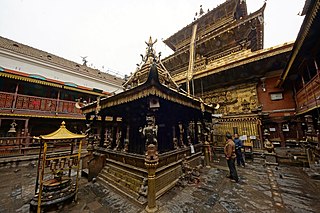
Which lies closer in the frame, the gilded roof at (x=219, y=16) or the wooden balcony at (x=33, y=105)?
the wooden balcony at (x=33, y=105)

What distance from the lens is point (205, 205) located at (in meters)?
3.73

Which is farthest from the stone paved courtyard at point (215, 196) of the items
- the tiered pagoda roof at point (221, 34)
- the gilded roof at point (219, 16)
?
the gilded roof at point (219, 16)

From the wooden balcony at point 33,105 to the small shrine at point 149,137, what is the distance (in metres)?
9.15

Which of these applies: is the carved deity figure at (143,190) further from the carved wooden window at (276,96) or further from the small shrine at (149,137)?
the carved wooden window at (276,96)

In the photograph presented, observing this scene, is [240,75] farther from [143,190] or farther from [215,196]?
[143,190]

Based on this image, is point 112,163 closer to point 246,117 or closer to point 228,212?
point 228,212

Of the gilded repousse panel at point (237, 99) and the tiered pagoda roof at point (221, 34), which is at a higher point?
the tiered pagoda roof at point (221, 34)

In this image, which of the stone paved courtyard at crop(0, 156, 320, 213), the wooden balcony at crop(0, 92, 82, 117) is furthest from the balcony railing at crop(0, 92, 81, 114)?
the stone paved courtyard at crop(0, 156, 320, 213)

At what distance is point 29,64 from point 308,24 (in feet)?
80.0

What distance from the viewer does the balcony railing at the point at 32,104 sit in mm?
10965

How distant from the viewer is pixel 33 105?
480 inches

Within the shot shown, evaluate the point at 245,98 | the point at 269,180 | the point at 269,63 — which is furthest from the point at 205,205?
the point at 269,63

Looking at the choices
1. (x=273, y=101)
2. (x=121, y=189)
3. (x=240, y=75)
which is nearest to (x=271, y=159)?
(x=273, y=101)

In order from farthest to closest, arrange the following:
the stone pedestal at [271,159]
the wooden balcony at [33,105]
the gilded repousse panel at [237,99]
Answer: the wooden balcony at [33,105]
the gilded repousse panel at [237,99]
the stone pedestal at [271,159]
